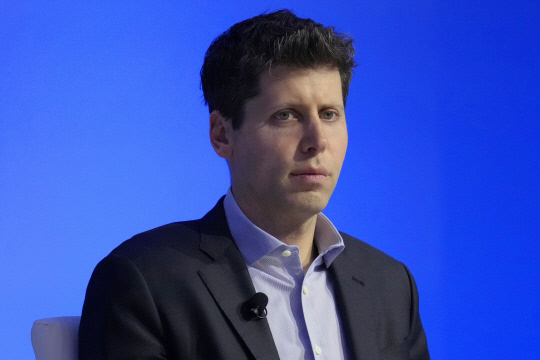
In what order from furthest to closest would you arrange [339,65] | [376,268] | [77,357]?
[376,268], [339,65], [77,357]

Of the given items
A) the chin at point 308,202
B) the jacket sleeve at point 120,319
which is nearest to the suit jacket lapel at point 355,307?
the chin at point 308,202

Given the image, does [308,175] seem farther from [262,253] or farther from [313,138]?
[262,253]

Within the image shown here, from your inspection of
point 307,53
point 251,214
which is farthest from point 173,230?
point 307,53

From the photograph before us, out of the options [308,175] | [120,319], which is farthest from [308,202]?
[120,319]

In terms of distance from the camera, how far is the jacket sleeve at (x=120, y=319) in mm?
1475

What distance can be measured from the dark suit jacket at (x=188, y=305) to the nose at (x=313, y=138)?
309 mm

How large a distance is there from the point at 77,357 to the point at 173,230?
0.38 metres

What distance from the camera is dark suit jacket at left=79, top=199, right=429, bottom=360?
1.50m

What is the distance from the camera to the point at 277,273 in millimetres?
1698

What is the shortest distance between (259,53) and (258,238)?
0.46 meters

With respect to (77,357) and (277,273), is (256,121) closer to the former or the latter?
(277,273)

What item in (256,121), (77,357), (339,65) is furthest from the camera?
(339,65)

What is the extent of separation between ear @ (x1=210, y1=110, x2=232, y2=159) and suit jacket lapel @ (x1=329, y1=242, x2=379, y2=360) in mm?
418

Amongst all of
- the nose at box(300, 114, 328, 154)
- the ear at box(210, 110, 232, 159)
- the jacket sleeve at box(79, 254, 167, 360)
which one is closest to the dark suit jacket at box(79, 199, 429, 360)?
the jacket sleeve at box(79, 254, 167, 360)
